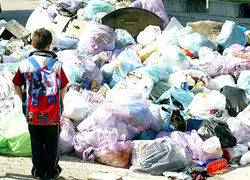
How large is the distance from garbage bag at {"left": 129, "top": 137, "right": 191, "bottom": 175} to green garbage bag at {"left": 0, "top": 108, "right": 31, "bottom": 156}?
96cm

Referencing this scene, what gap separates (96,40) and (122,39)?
0.47 metres

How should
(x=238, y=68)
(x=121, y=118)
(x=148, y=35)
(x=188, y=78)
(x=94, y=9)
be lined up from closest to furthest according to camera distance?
(x=121, y=118) < (x=188, y=78) < (x=238, y=68) < (x=148, y=35) < (x=94, y=9)

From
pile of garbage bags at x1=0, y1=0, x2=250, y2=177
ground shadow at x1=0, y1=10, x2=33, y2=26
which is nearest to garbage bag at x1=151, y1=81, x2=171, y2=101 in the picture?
pile of garbage bags at x1=0, y1=0, x2=250, y2=177

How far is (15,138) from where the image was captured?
537 cm

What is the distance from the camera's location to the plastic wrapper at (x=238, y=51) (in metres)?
7.77

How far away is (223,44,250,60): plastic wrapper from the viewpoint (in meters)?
7.77

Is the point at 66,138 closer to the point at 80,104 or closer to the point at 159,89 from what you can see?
the point at 80,104

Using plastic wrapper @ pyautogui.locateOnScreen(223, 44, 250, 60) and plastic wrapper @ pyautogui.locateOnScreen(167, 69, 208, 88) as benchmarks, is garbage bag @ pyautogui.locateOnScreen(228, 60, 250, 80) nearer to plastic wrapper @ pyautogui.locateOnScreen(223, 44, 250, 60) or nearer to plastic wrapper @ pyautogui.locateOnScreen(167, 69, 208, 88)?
plastic wrapper @ pyautogui.locateOnScreen(223, 44, 250, 60)

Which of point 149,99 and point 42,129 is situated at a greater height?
point 42,129

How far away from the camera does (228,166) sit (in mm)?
5664

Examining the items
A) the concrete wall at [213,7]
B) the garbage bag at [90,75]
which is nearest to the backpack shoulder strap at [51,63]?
the garbage bag at [90,75]

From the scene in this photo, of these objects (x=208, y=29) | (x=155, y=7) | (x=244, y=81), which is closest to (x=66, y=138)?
(x=244, y=81)

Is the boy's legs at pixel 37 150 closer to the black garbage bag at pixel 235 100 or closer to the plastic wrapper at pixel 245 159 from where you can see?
the plastic wrapper at pixel 245 159

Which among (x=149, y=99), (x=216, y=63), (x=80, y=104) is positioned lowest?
(x=149, y=99)
